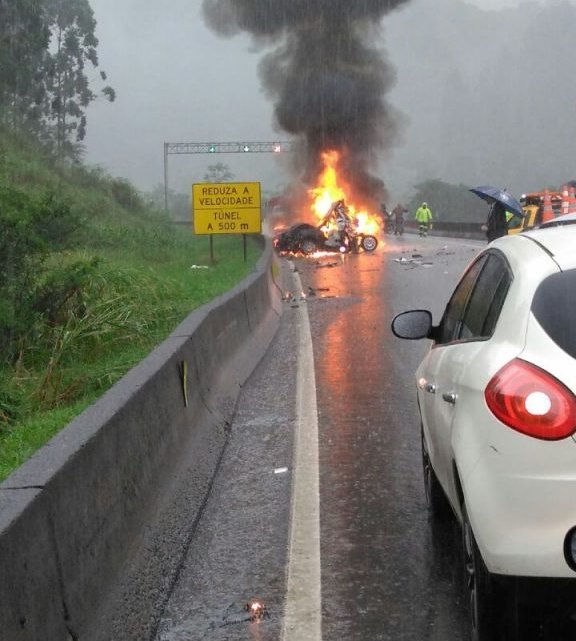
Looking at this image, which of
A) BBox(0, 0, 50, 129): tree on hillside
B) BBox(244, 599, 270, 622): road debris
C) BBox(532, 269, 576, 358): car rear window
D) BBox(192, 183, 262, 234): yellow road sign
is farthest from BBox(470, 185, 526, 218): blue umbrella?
BBox(0, 0, 50, 129): tree on hillside

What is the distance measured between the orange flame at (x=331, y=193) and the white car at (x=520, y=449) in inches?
1422

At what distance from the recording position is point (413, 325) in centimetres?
539

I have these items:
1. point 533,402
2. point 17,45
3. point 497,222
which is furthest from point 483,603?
point 17,45

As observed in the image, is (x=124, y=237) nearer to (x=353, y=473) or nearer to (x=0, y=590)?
(x=353, y=473)

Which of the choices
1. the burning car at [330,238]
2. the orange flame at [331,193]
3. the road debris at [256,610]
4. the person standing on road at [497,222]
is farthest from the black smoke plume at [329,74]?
the road debris at [256,610]

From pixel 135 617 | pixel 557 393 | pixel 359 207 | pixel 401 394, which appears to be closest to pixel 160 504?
pixel 135 617

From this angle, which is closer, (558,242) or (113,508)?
(558,242)

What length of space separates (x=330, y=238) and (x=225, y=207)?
37.1 ft

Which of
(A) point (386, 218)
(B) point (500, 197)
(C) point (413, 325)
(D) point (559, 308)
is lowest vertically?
(A) point (386, 218)

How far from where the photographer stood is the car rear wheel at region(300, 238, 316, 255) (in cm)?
3325

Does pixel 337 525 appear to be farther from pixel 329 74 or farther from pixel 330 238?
pixel 329 74

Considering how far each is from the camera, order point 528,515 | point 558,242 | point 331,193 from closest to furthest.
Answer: point 528,515 → point 558,242 → point 331,193

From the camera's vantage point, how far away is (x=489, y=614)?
3602 mm

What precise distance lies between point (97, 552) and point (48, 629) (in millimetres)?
755
